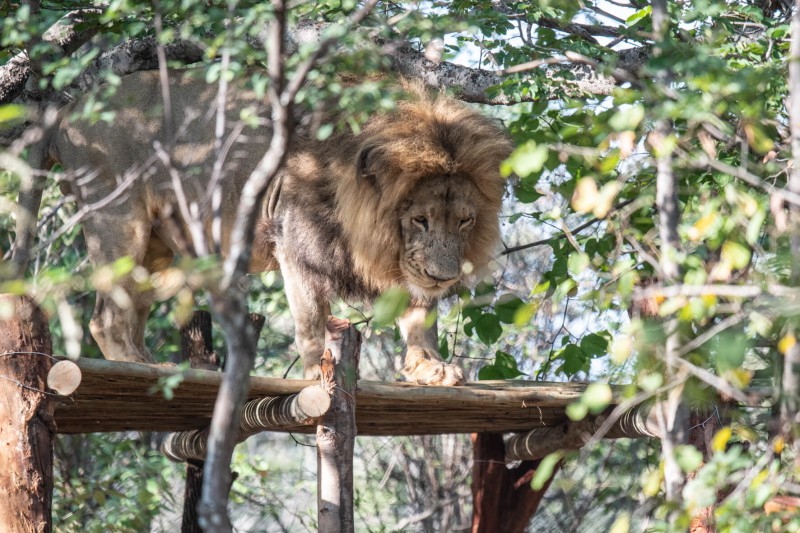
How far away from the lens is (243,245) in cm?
222

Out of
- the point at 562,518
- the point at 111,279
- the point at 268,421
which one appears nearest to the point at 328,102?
the point at 268,421

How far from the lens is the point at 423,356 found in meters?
4.88

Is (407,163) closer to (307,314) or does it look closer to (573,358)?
(307,314)

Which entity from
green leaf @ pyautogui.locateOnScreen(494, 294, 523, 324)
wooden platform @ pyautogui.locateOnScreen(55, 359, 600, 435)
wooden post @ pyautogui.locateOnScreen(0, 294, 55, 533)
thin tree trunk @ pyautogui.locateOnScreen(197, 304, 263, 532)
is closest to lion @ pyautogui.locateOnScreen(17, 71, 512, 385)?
wooden platform @ pyautogui.locateOnScreen(55, 359, 600, 435)

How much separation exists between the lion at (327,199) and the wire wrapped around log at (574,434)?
733 millimetres

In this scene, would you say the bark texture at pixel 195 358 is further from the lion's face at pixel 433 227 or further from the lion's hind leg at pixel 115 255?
the lion's face at pixel 433 227

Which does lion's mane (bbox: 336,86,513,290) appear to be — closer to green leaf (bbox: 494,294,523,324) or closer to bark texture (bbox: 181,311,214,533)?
green leaf (bbox: 494,294,523,324)

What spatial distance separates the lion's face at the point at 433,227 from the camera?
14.9 ft

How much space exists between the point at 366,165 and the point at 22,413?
68.9 inches

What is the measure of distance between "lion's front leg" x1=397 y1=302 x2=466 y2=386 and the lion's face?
0.87 ft

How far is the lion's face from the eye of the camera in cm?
453

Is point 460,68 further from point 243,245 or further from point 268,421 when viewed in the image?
point 243,245

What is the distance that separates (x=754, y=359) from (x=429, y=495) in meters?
2.82

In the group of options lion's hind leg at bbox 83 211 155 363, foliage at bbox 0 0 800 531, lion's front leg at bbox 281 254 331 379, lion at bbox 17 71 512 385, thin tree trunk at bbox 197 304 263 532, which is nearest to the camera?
thin tree trunk at bbox 197 304 263 532
